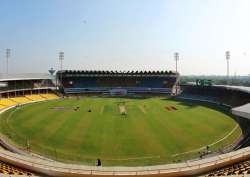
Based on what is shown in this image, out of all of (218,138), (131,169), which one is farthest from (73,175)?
(218,138)

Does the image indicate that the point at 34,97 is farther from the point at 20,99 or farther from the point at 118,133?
the point at 118,133

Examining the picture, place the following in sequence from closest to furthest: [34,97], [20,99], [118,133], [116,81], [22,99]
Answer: [118,133], [20,99], [22,99], [34,97], [116,81]

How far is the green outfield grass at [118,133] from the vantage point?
27264 millimetres

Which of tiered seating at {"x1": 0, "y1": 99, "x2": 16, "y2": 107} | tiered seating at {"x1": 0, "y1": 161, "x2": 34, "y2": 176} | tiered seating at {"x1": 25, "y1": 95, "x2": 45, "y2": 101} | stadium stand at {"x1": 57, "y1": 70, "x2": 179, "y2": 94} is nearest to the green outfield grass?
tiered seating at {"x1": 0, "y1": 99, "x2": 16, "y2": 107}

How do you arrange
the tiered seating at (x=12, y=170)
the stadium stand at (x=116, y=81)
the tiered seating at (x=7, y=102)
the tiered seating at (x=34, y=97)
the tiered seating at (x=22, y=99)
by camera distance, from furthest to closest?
the stadium stand at (x=116, y=81) → the tiered seating at (x=34, y=97) → the tiered seating at (x=22, y=99) → the tiered seating at (x=7, y=102) → the tiered seating at (x=12, y=170)

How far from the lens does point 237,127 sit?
129 feet

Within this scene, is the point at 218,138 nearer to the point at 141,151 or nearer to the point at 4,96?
the point at 141,151

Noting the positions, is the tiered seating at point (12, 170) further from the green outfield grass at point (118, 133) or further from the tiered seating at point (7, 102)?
the tiered seating at point (7, 102)

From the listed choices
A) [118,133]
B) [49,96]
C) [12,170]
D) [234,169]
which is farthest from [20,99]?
[234,169]

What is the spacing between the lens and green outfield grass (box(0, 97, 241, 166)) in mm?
27264

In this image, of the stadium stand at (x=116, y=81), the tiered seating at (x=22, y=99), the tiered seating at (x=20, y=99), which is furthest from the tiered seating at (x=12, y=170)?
the stadium stand at (x=116, y=81)

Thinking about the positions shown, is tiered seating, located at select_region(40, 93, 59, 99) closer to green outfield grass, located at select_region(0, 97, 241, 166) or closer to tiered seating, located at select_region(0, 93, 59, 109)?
tiered seating, located at select_region(0, 93, 59, 109)

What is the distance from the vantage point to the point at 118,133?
35.9 metres

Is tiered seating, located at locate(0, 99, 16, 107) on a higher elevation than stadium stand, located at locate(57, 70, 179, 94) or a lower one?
lower
